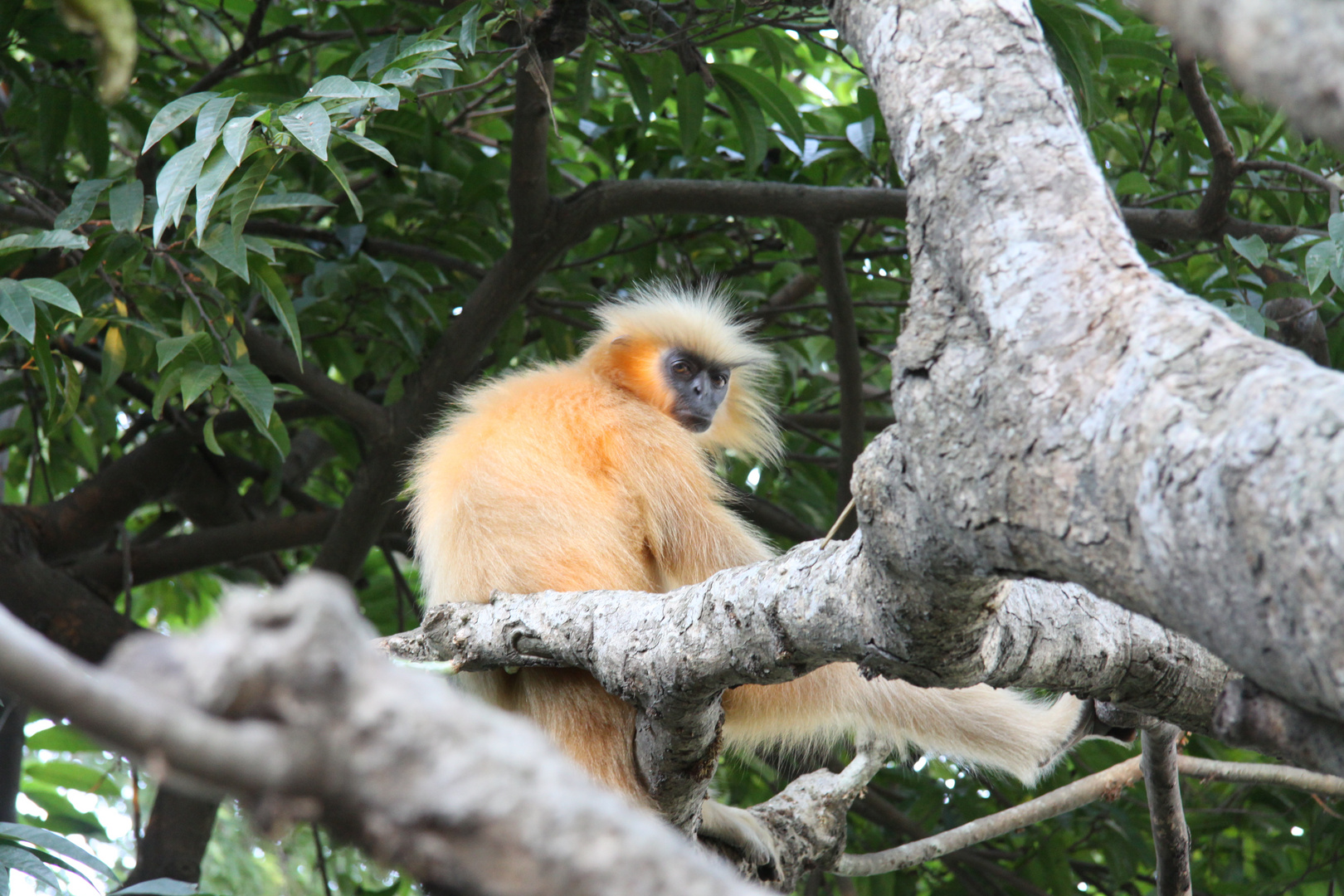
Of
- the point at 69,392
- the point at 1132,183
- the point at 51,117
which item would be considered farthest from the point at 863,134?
the point at 51,117

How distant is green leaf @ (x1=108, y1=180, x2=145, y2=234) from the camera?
2.37 m

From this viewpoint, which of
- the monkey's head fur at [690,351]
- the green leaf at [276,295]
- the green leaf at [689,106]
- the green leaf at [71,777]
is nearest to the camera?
the green leaf at [276,295]

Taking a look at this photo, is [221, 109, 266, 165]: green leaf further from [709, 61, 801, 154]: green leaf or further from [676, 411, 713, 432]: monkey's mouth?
[676, 411, 713, 432]: monkey's mouth

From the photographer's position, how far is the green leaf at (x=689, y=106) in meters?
3.31

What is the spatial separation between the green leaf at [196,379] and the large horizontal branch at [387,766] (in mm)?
1795

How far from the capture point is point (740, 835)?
103 inches

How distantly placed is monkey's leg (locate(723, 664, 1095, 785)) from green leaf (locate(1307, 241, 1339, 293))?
1.05m

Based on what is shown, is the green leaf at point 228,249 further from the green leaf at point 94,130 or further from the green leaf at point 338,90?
the green leaf at point 94,130

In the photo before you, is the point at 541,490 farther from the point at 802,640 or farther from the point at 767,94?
the point at 767,94

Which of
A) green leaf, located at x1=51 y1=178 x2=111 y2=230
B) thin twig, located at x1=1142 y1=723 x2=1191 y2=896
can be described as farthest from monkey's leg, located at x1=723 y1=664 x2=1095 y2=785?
green leaf, located at x1=51 y1=178 x2=111 y2=230

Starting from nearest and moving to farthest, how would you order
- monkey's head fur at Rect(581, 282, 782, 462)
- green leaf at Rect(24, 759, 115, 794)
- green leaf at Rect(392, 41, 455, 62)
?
green leaf at Rect(392, 41, 455, 62)
green leaf at Rect(24, 759, 115, 794)
monkey's head fur at Rect(581, 282, 782, 462)

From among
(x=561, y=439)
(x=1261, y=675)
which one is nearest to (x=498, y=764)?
(x=1261, y=675)

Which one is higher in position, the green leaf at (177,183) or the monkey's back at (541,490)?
the green leaf at (177,183)

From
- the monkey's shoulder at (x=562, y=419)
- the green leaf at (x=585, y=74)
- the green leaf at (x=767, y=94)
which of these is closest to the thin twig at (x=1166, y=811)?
the monkey's shoulder at (x=562, y=419)
